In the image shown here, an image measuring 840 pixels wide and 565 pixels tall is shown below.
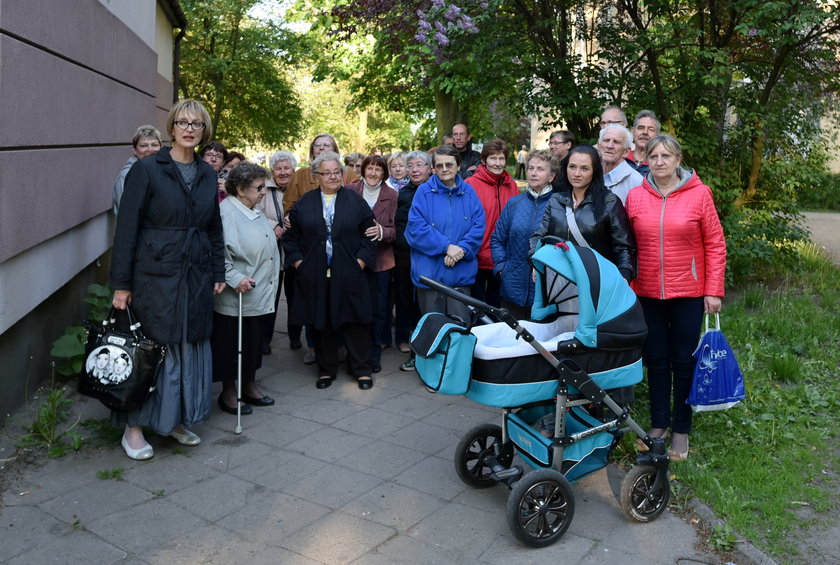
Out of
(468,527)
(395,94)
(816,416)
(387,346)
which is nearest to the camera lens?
(468,527)

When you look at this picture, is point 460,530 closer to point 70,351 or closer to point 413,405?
point 413,405

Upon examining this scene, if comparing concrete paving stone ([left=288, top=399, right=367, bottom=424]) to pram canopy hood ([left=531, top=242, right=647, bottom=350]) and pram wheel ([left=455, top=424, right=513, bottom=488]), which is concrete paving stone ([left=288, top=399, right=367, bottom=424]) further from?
pram canopy hood ([left=531, top=242, right=647, bottom=350])

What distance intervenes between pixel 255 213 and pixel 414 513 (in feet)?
8.81

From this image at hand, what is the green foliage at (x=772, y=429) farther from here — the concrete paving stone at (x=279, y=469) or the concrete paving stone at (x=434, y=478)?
the concrete paving stone at (x=279, y=469)

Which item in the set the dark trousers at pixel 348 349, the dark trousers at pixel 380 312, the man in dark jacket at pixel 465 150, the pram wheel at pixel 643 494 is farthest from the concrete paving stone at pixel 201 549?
the man in dark jacket at pixel 465 150

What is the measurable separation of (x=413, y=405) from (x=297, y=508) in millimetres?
2003

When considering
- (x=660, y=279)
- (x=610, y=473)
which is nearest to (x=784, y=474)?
(x=610, y=473)

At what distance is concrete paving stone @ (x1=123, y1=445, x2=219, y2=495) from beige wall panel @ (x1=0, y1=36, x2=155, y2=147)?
6.92ft

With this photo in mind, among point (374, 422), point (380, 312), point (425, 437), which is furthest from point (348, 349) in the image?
point (425, 437)

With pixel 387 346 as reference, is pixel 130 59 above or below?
above

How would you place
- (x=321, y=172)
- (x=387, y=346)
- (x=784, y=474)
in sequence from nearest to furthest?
(x=784, y=474)
(x=321, y=172)
(x=387, y=346)

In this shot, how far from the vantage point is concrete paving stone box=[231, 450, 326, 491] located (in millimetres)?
4836

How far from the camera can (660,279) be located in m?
4.96

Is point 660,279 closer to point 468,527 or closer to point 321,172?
point 468,527
